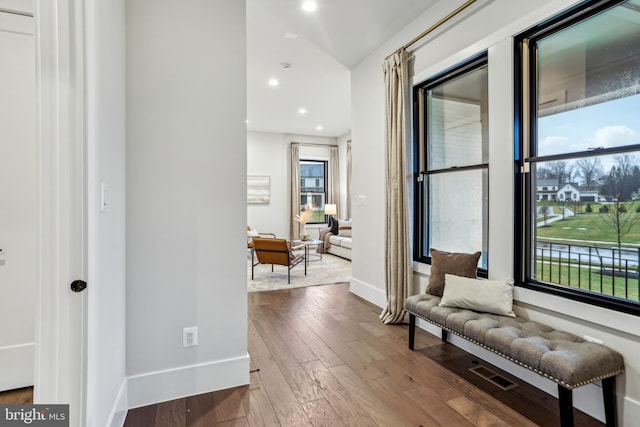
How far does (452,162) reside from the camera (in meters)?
3.10

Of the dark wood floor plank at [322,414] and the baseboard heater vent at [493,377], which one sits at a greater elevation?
the baseboard heater vent at [493,377]

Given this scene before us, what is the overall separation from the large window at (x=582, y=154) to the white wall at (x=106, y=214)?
253 centimetres

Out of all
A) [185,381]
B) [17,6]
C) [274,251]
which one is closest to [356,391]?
[185,381]

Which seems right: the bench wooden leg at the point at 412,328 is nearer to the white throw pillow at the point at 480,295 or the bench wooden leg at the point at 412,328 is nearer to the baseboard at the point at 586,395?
the white throw pillow at the point at 480,295

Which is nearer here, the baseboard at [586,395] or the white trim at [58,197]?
the white trim at [58,197]

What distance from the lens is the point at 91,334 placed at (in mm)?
1261

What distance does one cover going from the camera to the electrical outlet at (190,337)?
6.64 ft

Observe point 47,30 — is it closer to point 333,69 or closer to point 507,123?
point 507,123

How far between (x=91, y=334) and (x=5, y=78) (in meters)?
1.93

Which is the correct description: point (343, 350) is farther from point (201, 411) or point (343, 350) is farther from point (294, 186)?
point (294, 186)

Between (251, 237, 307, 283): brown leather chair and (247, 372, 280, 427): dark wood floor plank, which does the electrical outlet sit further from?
(251, 237, 307, 283): brown leather chair

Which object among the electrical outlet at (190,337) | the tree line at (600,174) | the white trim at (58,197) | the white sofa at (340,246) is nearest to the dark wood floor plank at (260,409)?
the electrical outlet at (190,337)

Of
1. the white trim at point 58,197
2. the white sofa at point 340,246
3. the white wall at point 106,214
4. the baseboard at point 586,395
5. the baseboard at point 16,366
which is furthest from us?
the white sofa at point 340,246

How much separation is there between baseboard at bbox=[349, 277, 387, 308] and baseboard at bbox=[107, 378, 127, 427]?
2553 mm
